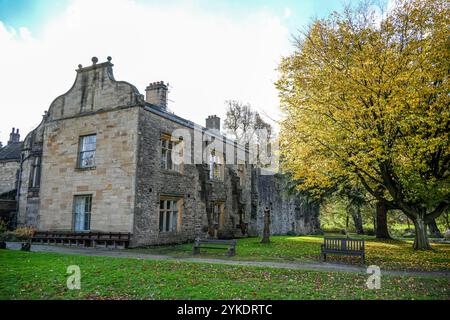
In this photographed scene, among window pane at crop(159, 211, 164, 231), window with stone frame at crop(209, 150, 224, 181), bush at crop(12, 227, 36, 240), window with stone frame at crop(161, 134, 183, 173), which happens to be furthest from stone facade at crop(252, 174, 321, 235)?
bush at crop(12, 227, 36, 240)

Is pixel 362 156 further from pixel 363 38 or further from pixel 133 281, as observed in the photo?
pixel 133 281

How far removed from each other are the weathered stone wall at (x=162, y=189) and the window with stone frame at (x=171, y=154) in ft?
1.24

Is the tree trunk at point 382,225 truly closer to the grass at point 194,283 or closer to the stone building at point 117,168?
the stone building at point 117,168

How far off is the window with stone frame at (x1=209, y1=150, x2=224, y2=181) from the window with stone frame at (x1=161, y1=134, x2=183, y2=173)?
375cm

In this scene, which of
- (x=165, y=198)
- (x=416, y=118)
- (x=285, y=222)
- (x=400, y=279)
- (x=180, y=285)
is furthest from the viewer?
(x=285, y=222)

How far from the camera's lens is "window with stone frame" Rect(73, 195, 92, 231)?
17.3m

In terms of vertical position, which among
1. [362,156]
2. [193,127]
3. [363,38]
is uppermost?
[363,38]

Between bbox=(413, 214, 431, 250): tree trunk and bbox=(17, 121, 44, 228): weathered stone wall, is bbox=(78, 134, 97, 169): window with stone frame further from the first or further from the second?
bbox=(413, 214, 431, 250): tree trunk

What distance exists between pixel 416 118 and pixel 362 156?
8.19ft

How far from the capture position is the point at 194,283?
7785 millimetres

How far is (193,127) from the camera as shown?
20844 millimetres

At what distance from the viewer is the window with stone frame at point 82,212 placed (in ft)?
56.7

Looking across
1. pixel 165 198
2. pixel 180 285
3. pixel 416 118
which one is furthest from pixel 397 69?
pixel 165 198

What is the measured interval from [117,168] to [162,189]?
2.58 m
